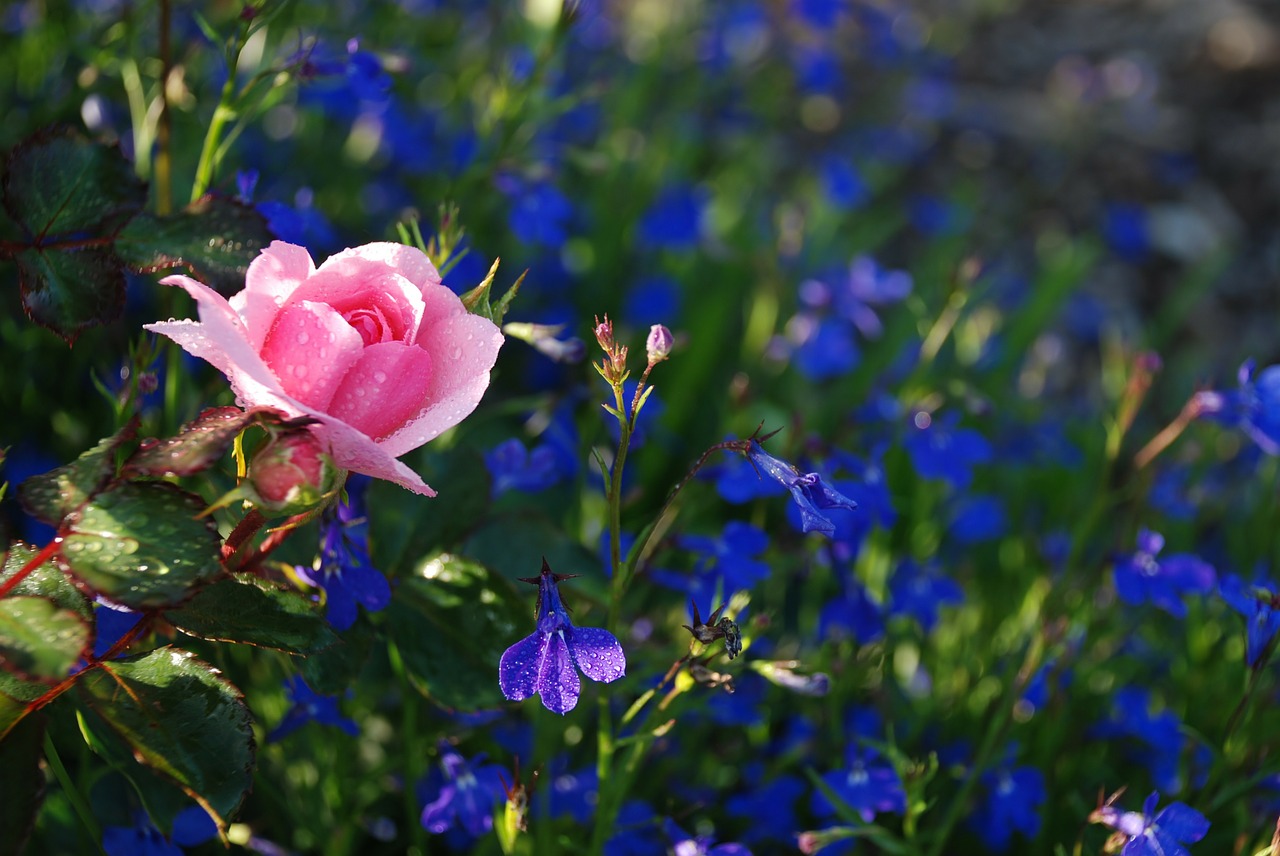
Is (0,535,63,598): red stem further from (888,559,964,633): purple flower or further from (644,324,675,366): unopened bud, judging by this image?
(888,559,964,633): purple flower

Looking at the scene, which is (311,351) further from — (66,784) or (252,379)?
(66,784)

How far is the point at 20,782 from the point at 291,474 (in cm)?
35

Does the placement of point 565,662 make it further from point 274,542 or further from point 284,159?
point 284,159

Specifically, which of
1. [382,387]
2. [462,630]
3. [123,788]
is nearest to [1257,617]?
[462,630]

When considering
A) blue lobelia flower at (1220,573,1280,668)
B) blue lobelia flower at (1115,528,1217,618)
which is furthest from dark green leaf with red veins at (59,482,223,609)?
blue lobelia flower at (1115,528,1217,618)

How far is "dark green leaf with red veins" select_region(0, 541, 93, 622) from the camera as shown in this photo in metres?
0.83

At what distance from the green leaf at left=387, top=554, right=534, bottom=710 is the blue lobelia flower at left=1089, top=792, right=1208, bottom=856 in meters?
0.61

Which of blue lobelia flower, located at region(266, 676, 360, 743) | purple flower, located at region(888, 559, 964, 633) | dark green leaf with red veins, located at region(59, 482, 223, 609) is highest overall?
dark green leaf with red veins, located at region(59, 482, 223, 609)

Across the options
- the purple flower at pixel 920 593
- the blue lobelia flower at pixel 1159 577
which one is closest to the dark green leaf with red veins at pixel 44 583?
the purple flower at pixel 920 593

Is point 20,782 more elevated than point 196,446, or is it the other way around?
point 196,446

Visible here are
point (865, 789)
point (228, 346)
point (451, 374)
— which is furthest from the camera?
point (865, 789)

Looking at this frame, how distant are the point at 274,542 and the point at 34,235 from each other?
1.22 ft

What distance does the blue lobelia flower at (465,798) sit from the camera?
3.68ft

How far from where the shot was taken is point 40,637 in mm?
740
